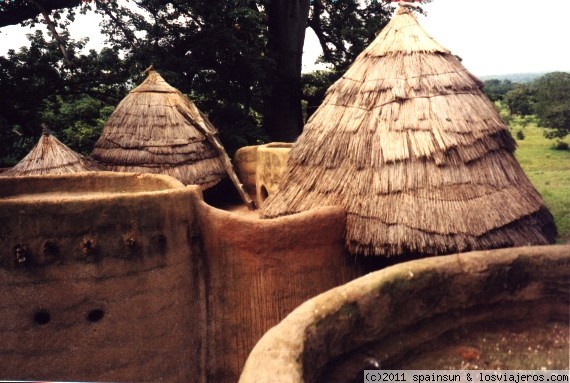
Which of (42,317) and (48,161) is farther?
(48,161)

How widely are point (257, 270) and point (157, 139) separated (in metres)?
5.78

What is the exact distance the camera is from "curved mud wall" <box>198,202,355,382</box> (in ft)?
19.5

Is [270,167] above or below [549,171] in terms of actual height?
above

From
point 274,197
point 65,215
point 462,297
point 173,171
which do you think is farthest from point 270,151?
point 462,297

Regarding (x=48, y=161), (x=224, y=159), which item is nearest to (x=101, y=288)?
(x=48, y=161)

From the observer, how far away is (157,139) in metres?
11.0

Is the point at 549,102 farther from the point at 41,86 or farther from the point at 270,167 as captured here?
the point at 41,86

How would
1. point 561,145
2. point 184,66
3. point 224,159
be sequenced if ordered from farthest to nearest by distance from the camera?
1. point 561,145
2. point 184,66
3. point 224,159

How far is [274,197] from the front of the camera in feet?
23.0

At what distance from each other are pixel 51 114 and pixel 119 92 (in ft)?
6.03

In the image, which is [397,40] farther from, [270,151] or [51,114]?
[51,114]

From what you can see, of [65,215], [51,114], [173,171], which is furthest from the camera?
[51,114]

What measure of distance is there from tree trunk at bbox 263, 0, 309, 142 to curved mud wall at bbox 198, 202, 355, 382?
35.3ft

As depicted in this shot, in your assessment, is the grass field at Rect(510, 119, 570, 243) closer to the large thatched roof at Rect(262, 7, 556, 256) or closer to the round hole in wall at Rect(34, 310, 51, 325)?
the large thatched roof at Rect(262, 7, 556, 256)
